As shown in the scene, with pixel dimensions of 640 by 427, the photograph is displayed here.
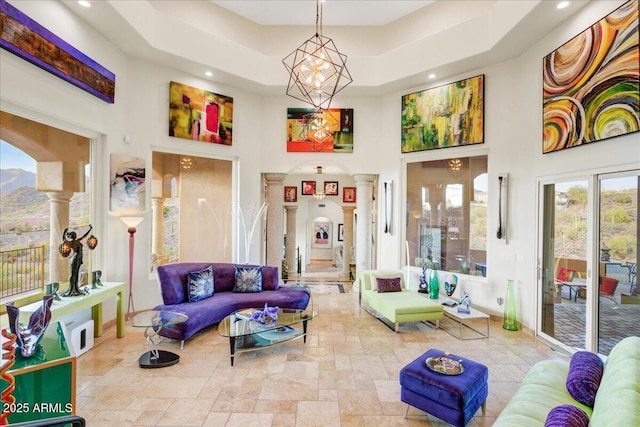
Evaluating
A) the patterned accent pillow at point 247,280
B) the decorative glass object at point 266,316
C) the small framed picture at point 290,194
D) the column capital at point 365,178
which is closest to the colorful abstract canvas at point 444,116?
the column capital at point 365,178

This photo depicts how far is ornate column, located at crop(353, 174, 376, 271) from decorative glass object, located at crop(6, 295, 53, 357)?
6.32m

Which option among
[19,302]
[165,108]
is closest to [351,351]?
[19,302]

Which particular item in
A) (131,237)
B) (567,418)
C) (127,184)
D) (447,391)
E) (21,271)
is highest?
(127,184)

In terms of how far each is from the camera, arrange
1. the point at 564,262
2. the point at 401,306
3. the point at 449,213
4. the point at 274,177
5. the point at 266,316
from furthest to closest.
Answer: the point at 274,177
the point at 449,213
the point at 401,306
the point at 564,262
the point at 266,316

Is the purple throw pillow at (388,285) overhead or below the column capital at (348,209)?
below

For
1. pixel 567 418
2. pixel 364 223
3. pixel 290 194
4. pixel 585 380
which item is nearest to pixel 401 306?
pixel 585 380

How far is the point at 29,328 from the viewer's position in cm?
281

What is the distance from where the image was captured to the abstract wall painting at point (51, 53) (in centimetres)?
350

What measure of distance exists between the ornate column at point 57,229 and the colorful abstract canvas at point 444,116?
6.00 m

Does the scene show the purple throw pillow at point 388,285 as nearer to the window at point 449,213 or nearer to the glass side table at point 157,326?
the window at point 449,213

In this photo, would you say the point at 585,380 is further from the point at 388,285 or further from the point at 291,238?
the point at 291,238

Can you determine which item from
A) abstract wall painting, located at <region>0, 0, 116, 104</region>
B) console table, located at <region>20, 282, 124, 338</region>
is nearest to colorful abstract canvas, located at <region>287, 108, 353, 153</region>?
abstract wall painting, located at <region>0, 0, 116, 104</region>

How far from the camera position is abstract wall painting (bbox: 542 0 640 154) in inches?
143

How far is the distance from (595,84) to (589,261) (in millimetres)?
2139
